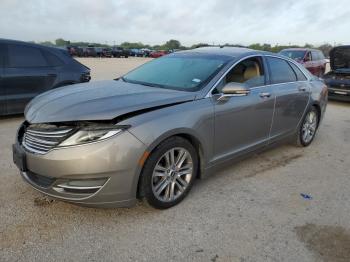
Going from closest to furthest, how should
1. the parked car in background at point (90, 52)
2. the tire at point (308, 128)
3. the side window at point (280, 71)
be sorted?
1. the side window at point (280, 71)
2. the tire at point (308, 128)
3. the parked car in background at point (90, 52)

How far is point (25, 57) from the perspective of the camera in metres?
6.83

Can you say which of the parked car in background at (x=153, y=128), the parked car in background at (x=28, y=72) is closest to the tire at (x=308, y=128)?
the parked car in background at (x=153, y=128)

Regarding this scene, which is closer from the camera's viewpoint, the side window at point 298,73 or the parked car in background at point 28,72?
the side window at point 298,73

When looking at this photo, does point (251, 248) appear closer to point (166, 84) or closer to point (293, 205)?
point (293, 205)

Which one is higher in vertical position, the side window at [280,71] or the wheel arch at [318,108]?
the side window at [280,71]

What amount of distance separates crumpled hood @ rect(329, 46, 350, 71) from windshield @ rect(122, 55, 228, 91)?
7.98 m

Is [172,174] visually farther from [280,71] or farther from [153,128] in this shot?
[280,71]

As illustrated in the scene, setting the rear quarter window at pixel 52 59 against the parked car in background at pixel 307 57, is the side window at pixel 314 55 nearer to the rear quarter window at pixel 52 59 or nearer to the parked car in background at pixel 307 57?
the parked car in background at pixel 307 57

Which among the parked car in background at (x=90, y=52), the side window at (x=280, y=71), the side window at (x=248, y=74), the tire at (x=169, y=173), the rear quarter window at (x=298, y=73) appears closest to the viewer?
the tire at (x=169, y=173)

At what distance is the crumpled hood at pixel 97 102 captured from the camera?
2986mm

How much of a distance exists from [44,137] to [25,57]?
14.8ft

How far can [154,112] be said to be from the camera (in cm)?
316

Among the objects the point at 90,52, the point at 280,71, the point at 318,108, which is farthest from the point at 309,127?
the point at 90,52

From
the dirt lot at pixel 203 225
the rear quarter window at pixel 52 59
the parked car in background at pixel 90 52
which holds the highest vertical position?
the parked car in background at pixel 90 52
